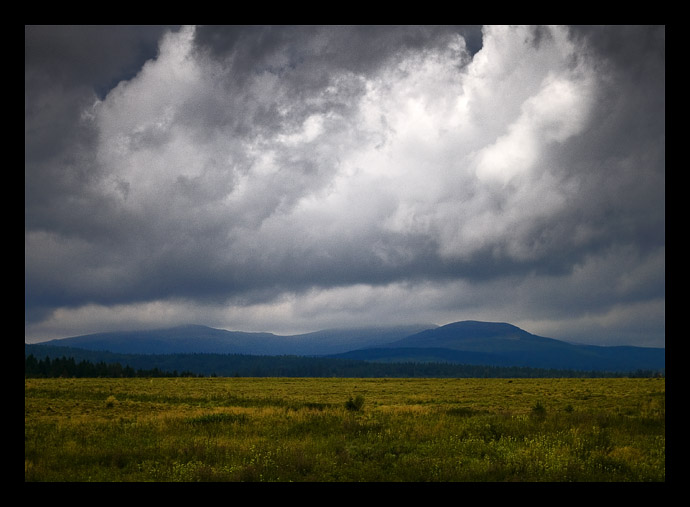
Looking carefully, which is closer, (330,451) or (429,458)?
(429,458)
